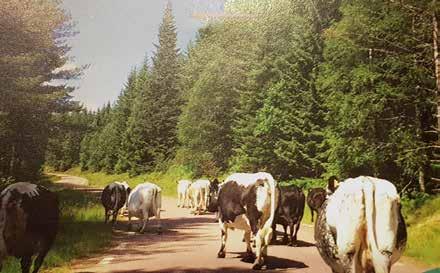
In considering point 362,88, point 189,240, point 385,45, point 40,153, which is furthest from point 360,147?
point 40,153

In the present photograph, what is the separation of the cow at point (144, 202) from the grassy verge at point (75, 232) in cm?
119

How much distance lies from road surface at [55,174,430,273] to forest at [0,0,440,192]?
2257 mm

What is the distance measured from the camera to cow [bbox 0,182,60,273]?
6.60 m

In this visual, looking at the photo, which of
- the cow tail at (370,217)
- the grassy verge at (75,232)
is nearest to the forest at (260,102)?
the grassy verge at (75,232)

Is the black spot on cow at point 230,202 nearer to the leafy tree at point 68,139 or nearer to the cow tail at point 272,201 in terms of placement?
the cow tail at point 272,201

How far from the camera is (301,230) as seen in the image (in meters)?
16.7

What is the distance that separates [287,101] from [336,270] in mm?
13024

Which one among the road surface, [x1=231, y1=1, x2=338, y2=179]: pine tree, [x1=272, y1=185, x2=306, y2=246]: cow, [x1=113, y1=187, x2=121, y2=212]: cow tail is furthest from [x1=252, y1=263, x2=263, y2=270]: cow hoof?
[x1=231, y1=1, x2=338, y2=179]: pine tree

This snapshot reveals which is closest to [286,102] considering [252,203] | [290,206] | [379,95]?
[379,95]

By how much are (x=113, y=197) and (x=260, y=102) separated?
953cm

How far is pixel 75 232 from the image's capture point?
38.5 feet

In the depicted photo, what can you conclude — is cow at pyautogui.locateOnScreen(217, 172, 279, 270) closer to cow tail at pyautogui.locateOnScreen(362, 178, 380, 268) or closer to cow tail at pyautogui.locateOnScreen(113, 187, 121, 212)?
cow tail at pyautogui.locateOnScreen(362, 178, 380, 268)

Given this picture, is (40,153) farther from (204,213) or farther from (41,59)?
(204,213)

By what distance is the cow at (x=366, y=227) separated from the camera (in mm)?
5137
